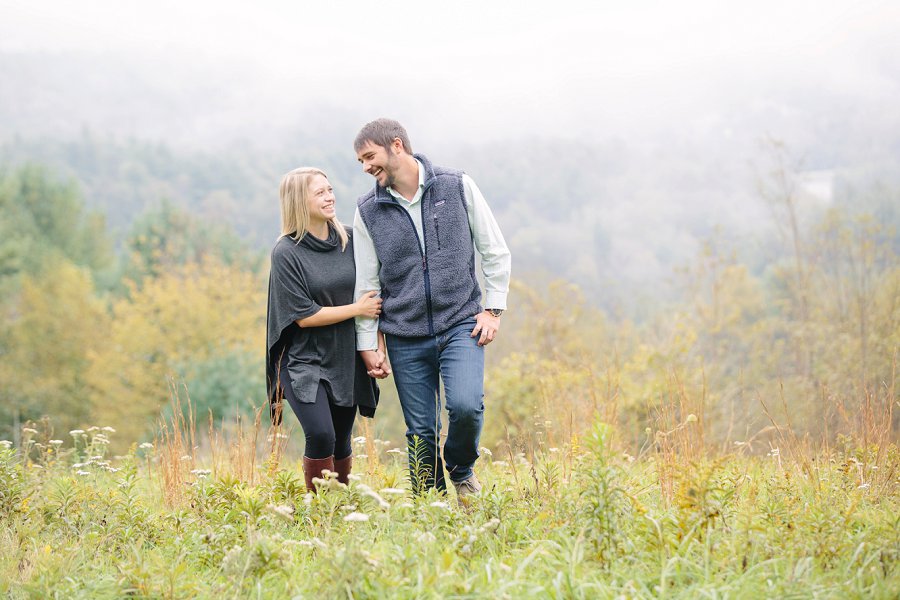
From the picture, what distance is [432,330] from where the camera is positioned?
3744mm

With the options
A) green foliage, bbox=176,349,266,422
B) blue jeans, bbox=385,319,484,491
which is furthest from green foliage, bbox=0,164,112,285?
blue jeans, bbox=385,319,484,491

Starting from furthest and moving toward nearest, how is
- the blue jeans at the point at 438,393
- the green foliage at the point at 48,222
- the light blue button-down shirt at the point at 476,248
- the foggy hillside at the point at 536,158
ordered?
the foggy hillside at the point at 536,158
the green foliage at the point at 48,222
the light blue button-down shirt at the point at 476,248
the blue jeans at the point at 438,393

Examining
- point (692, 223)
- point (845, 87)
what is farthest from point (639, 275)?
point (845, 87)

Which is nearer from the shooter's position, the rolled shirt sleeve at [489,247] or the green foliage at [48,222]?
the rolled shirt sleeve at [489,247]

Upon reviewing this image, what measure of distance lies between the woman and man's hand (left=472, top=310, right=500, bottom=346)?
53 centimetres

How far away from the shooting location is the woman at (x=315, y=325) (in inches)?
151

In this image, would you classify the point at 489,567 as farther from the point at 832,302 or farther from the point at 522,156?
the point at 522,156

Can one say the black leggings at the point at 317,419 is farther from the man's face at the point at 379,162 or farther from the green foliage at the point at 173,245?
the green foliage at the point at 173,245

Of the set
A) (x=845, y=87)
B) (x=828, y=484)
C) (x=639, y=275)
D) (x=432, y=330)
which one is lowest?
(x=639, y=275)

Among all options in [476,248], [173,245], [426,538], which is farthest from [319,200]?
[173,245]

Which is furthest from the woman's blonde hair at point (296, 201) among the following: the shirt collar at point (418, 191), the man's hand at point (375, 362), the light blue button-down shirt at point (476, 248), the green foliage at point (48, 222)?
the green foliage at point (48, 222)

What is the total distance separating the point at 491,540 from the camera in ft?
9.84

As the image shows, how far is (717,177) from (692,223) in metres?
15.1

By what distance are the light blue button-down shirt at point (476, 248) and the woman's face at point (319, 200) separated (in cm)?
16
